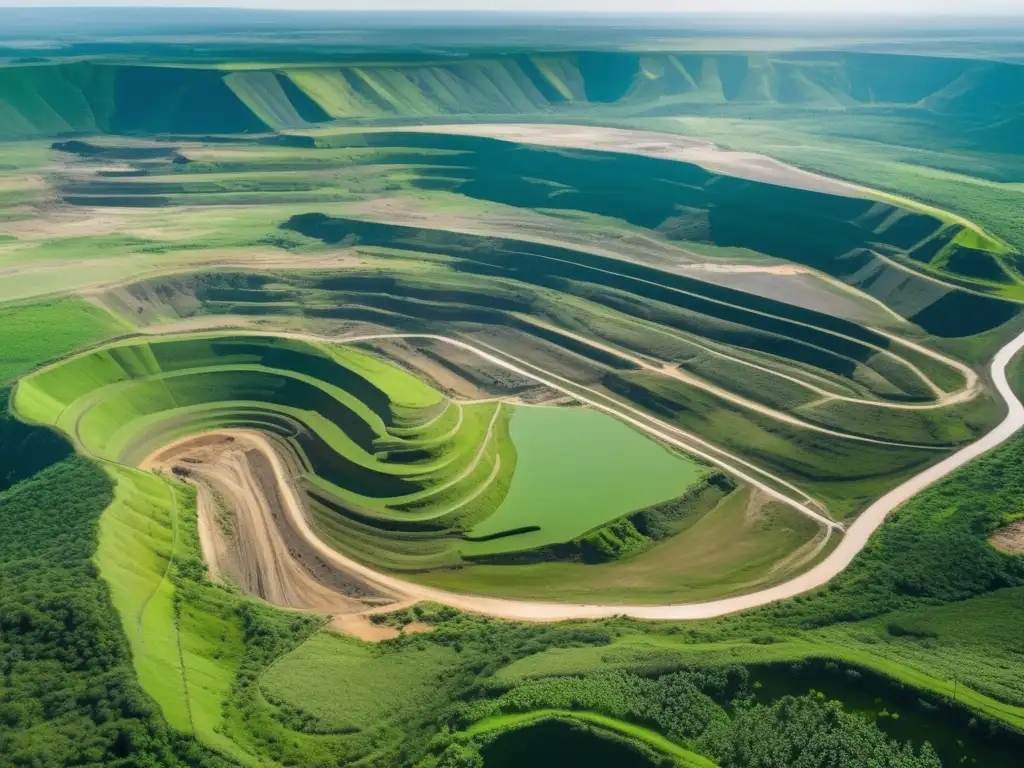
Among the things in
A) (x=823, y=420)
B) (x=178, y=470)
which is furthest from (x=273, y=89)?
(x=823, y=420)

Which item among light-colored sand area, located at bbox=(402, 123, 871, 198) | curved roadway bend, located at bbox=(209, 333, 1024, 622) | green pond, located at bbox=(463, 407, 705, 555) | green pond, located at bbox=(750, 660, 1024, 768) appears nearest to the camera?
green pond, located at bbox=(750, 660, 1024, 768)

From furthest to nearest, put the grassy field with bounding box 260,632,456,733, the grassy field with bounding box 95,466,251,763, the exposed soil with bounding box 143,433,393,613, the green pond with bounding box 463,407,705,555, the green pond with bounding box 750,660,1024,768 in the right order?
the green pond with bounding box 463,407,705,555, the exposed soil with bounding box 143,433,393,613, the grassy field with bounding box 260,632,456,733, the grassy field with bounding box 95,466,251,763, the green pond with bounding box 750,660,1024,768

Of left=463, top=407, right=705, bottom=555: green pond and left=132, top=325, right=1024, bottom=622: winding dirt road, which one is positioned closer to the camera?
left=132, top=325, right=1024, bottom=622: winding dirt road

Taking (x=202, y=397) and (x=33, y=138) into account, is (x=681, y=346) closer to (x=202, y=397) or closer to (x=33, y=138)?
(x=202, y=397)

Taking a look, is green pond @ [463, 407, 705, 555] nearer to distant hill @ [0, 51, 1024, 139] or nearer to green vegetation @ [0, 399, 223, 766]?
green vegetation @ [0, 399, 223, 766]

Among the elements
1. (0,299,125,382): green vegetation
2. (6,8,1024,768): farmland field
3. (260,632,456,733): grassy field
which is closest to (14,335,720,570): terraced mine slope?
(6,8,1024,768): farmland field

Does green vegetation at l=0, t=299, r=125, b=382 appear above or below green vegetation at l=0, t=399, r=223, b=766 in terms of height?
above
